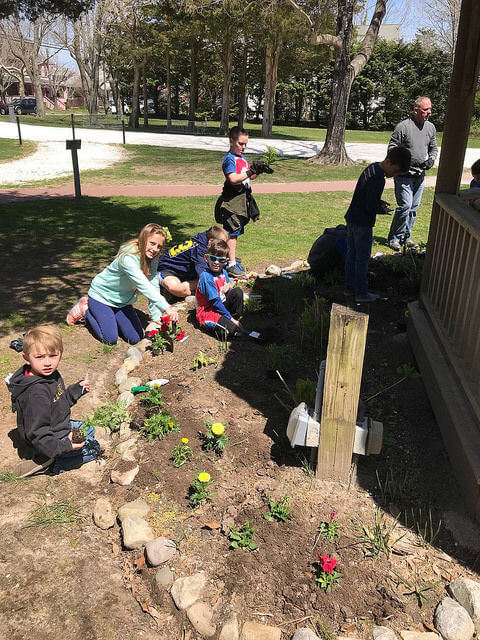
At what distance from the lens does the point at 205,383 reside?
14.3ft

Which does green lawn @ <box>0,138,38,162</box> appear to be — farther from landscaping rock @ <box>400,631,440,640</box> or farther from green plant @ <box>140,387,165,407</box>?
landscaping rock @ <box>400,631,440,640</box>

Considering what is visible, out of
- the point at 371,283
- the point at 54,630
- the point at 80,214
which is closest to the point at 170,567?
the point at 54,630

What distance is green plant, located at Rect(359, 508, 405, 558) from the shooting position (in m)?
2.73

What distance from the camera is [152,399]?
3965 millimetres

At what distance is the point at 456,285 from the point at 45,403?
2.88 metres

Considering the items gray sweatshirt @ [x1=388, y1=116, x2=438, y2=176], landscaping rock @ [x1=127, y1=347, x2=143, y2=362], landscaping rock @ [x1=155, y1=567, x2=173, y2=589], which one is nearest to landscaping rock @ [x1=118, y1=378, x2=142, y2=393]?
landscaping rock @ [x1=127, y1=347, x2=143, y2=362]

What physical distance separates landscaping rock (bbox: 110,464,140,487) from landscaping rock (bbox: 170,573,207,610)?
2.68ft

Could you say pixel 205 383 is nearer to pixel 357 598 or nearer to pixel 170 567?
pixel 170 567

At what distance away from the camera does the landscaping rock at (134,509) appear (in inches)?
118

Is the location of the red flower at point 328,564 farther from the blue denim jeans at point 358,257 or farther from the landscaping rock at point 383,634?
the blue denim jeans at point 358,257

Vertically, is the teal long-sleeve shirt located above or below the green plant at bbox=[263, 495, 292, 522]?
above

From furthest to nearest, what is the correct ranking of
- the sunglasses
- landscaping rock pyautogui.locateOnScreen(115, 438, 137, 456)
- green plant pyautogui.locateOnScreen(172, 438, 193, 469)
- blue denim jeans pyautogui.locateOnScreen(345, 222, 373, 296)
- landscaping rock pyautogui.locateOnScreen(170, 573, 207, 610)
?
blue denim jeans pyautogui.locateOnScreen(345, 222, 373, 296)
the sunglasses
landscaping rock pyautogui.locateOnScreen(115, 438, 137, 456)
green plant pyautogui.locateOnScreen(172, 438, 193, 469)
landscaping rock pyautogui.locateOnScreen(170, 573, 207, 610)

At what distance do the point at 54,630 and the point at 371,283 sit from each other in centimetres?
491

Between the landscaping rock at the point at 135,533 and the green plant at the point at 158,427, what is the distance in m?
0.78
